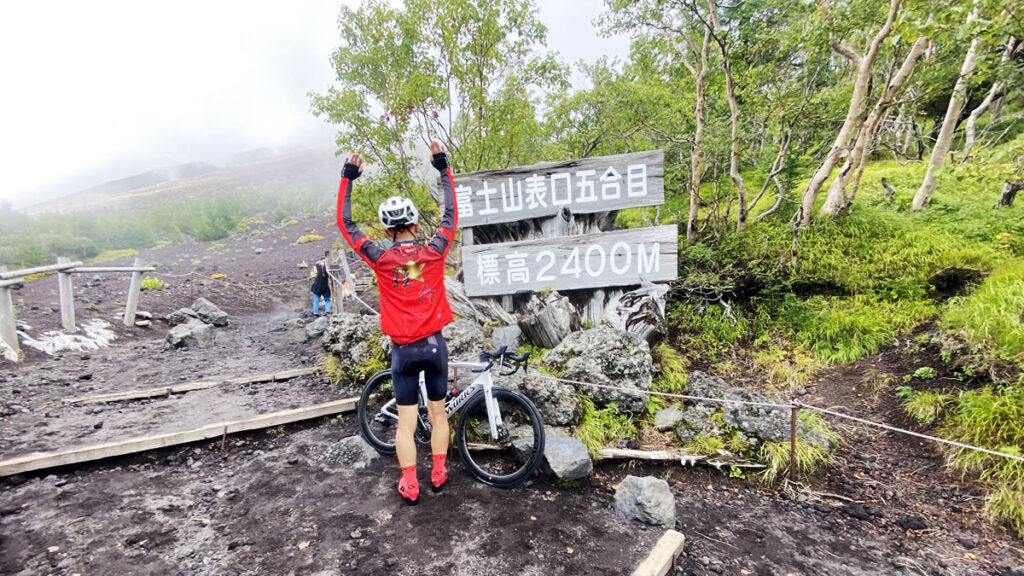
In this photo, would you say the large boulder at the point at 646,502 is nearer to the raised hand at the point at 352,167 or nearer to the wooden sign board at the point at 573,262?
the wooden sign board at the point at 573,262

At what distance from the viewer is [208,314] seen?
42.1 feet

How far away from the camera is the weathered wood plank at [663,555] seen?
2560mm

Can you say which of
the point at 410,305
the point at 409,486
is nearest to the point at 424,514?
the point at 409,486

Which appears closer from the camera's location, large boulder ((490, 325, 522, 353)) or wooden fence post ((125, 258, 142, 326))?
large boulder ((490, 325, 522, 353))

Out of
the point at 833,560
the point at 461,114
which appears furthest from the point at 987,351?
the point at 461,114

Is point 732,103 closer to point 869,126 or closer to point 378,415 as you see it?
point 869,126

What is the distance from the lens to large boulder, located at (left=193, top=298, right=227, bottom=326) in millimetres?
12688

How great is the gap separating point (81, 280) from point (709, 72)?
23.6 metres

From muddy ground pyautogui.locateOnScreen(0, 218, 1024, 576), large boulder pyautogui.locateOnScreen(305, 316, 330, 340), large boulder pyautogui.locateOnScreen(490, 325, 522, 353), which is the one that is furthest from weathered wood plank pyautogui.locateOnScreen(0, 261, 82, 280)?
large boulder pyautogui.locateOnScreen(490, 325, 522, 353)

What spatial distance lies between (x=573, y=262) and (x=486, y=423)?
2.77 metres

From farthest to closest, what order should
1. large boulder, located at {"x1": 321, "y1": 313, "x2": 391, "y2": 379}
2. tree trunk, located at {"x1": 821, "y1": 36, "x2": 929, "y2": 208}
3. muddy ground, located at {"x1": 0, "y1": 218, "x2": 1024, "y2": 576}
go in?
tree trunk, located at {"x1": 821, "y1": 36, "x2": 929, "y2": 208} < large boulder, located at {"x1": 321, "y1": 313, "x2": 391, "y2": 379} < muddy ground, located at {"x1": 0, "y1": 218, "x2": 1024, "y2": 576}

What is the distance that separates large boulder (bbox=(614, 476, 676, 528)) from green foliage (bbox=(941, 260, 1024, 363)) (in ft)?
12.3

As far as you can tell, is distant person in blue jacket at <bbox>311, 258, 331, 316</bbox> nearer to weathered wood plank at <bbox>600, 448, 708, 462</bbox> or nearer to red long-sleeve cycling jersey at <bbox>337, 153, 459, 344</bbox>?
red long-sleeve cycling jersey at <bbox>337, 153, 459, 344</bbox>

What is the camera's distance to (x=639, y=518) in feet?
10.5
